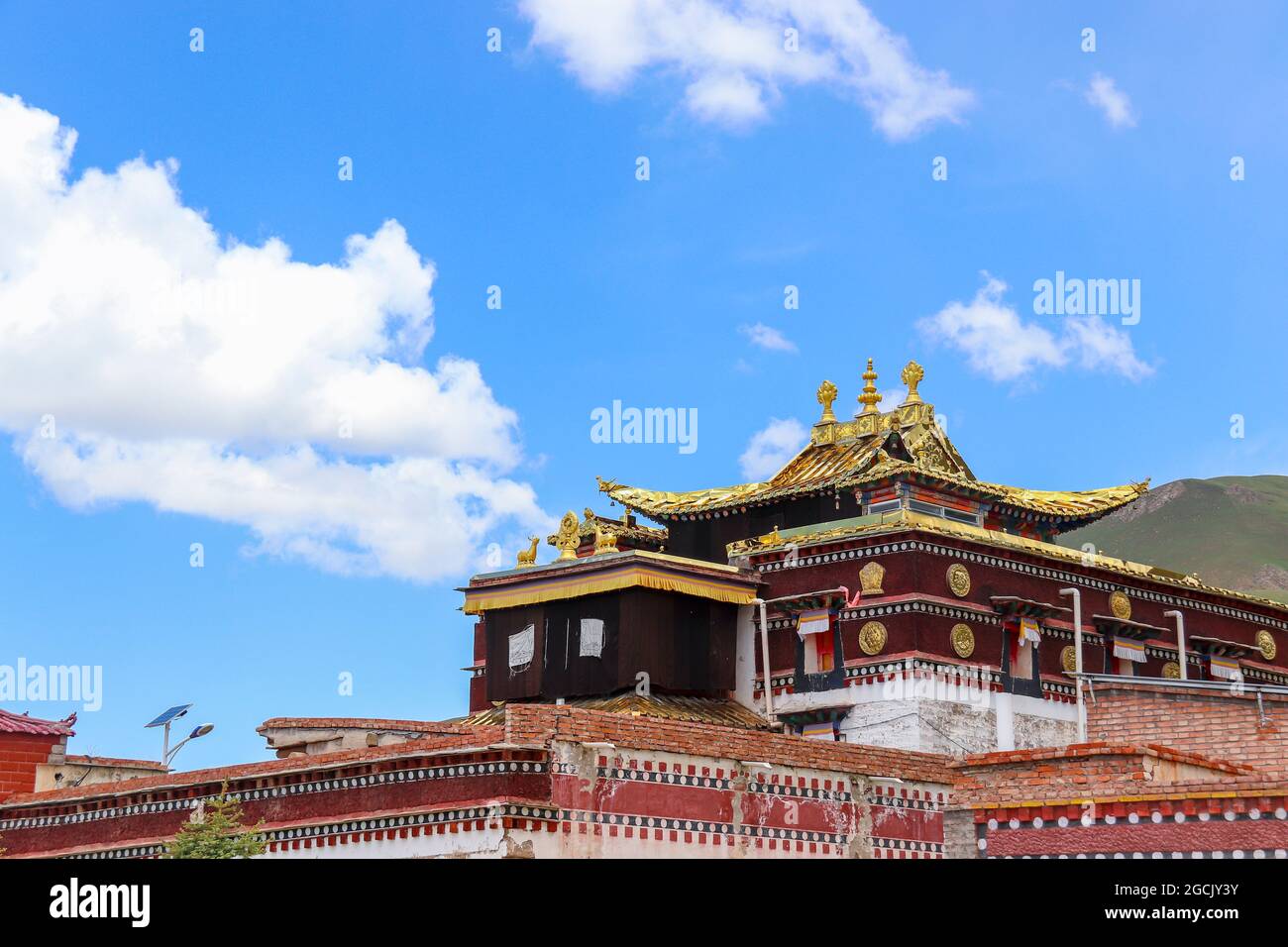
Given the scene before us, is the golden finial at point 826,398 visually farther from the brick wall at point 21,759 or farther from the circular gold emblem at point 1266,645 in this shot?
the brick wall at point 21,759

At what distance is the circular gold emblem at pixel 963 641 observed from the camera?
37406 millimetres

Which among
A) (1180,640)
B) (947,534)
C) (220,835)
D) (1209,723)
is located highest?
(947,534)

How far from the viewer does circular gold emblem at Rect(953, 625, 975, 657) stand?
37406 millimetres

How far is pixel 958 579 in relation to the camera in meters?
37.7

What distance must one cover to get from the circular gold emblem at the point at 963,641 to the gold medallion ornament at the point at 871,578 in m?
1.78

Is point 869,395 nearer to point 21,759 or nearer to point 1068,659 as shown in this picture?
point 1068,659

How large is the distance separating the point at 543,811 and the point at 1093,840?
792 cm

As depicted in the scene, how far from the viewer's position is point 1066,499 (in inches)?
1716

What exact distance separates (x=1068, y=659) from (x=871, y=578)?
520 cm

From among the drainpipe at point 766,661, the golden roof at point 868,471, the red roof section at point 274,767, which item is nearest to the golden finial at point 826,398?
the golden roof at point 868,471

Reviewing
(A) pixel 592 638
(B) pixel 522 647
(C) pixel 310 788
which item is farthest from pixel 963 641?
(C) pixel 310 788

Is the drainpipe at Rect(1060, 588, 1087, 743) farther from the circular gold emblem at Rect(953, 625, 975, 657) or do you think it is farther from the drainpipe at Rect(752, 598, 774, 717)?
the drainpipe at Rect(752, 598, 774, 717)

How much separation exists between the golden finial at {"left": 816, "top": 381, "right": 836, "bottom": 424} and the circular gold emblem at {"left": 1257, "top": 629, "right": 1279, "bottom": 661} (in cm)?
1181

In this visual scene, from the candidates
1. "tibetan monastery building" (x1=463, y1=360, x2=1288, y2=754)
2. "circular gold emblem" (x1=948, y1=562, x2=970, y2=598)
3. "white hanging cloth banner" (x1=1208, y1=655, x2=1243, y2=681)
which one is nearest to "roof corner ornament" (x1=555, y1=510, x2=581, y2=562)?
"tibetan monastery building" (x1=463, y1=360, x2=1288, y2=754)
